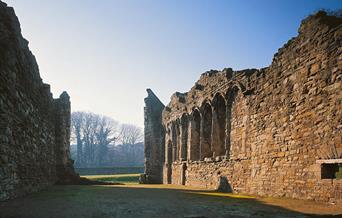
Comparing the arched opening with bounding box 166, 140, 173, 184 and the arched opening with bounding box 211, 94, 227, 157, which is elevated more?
the arched opening with bounding box 211, 94, 227, 157

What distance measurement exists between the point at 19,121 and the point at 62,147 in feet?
28.1

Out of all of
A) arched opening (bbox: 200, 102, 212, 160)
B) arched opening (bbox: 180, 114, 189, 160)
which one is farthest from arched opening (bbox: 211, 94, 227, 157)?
arched opening (bbox: 180, 114, 189, 160)

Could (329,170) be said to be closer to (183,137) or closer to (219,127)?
(219,127)

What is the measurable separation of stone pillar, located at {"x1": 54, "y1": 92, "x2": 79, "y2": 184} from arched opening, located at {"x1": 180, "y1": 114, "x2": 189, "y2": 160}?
6.47 meters

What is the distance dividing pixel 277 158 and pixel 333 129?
9.38ft

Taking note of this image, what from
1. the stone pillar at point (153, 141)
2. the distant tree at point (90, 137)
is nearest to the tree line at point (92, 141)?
the distant tree at point (90, 137)

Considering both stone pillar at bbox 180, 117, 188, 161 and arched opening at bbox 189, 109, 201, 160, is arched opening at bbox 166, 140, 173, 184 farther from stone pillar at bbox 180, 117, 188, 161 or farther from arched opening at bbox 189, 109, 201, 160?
arched opening at bbox 189, 109, 201, 160

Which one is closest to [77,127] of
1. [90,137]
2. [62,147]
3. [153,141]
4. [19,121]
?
[90,137]

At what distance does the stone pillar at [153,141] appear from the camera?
26047 mm

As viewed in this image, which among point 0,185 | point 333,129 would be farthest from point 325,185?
point 0,185

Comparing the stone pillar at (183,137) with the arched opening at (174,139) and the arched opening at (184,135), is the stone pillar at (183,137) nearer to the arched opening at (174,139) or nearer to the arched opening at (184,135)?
the arched opening at (184,135)

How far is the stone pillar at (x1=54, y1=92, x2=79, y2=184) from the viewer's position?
16.6 meters

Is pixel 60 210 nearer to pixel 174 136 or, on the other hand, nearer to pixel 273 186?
pixel 273 186

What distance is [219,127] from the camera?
16.0 metres
